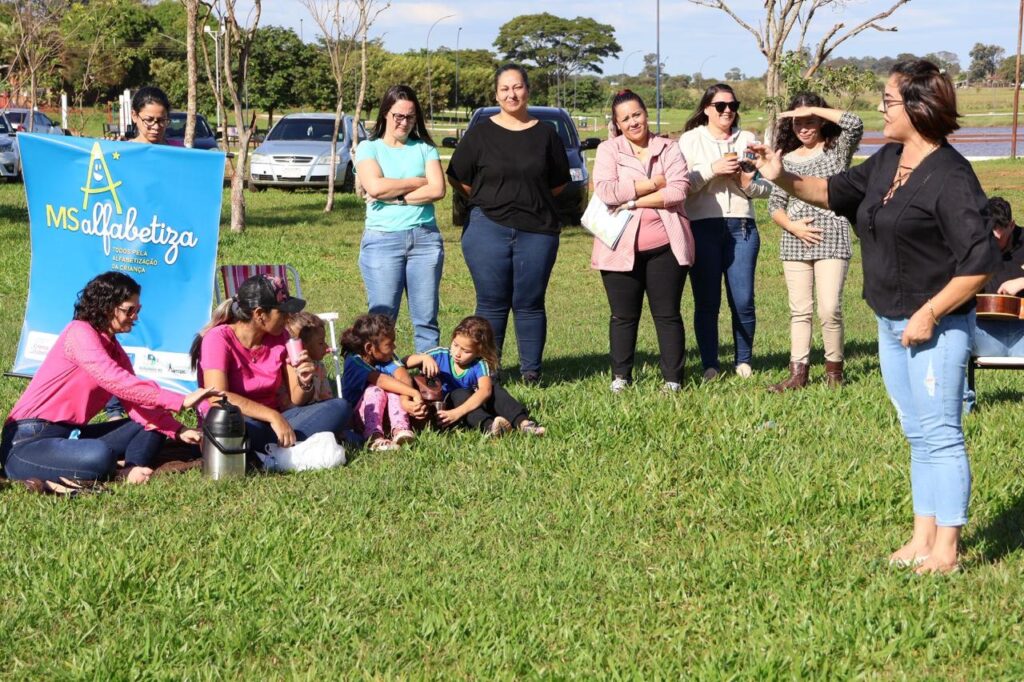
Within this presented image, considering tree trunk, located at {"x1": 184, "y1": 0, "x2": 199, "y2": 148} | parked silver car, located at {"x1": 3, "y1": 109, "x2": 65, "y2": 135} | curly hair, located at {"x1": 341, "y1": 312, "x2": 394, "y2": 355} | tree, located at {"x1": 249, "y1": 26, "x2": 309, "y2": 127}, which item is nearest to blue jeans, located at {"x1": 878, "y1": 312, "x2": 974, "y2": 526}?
curly hair, located at {"x1": 341, "y1": 312, "x2": 394, "y2": 355}

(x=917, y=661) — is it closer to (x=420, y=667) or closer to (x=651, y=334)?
(x=420, y=667)

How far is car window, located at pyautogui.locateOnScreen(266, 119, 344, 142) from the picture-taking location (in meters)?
25.9

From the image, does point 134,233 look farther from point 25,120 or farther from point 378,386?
point 25,120

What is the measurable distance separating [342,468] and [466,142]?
8.42 ft

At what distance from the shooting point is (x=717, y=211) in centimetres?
804

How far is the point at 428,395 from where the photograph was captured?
7.01 m

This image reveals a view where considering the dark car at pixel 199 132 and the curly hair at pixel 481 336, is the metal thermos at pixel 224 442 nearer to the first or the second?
the curly hair at pixel 481 336

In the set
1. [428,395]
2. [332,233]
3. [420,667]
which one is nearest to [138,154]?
[428,395]

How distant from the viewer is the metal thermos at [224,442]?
19.5 feet

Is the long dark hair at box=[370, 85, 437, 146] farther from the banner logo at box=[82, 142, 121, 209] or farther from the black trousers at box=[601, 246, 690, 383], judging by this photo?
the banner logo at box=[82, 142, 121, 209]

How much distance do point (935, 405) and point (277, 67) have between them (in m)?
59.2

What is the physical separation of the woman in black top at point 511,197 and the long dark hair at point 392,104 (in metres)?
0.27

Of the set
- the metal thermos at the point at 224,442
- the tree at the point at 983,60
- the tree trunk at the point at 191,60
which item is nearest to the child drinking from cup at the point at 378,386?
the metal thermos at the point at 224,442

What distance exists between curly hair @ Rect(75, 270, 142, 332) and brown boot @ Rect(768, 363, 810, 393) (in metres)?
3.95
